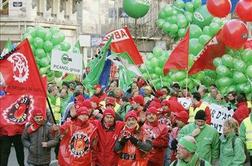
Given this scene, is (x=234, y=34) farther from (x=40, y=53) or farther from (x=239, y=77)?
(x=40, y=53)

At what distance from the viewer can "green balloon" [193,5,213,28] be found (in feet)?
72.8

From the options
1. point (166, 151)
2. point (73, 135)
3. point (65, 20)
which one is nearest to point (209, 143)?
point (166, 151)

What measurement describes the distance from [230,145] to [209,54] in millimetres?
8062

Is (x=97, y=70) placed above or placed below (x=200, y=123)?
below

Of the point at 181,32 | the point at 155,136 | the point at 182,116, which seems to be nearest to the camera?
the point at 182,116

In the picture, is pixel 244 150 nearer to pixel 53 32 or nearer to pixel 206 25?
pixel 206 25

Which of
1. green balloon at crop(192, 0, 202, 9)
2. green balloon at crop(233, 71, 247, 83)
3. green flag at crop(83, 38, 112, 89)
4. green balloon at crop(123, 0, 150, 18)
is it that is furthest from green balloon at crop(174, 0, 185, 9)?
green flag at crop(83, 38, 112, 89)

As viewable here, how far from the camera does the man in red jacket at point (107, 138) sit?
8.67 meters

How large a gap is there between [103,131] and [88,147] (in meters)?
0.31

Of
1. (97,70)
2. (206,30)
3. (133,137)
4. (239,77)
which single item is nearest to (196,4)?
(206,30)

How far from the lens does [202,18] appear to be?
22359 millimetres

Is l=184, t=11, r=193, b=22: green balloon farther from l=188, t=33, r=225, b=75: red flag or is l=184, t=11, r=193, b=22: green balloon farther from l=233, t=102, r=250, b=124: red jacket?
l=233, t=102, r=250, b=124: red jacket

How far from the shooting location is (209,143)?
8.70 m

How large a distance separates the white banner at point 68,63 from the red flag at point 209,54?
324 centimetres
